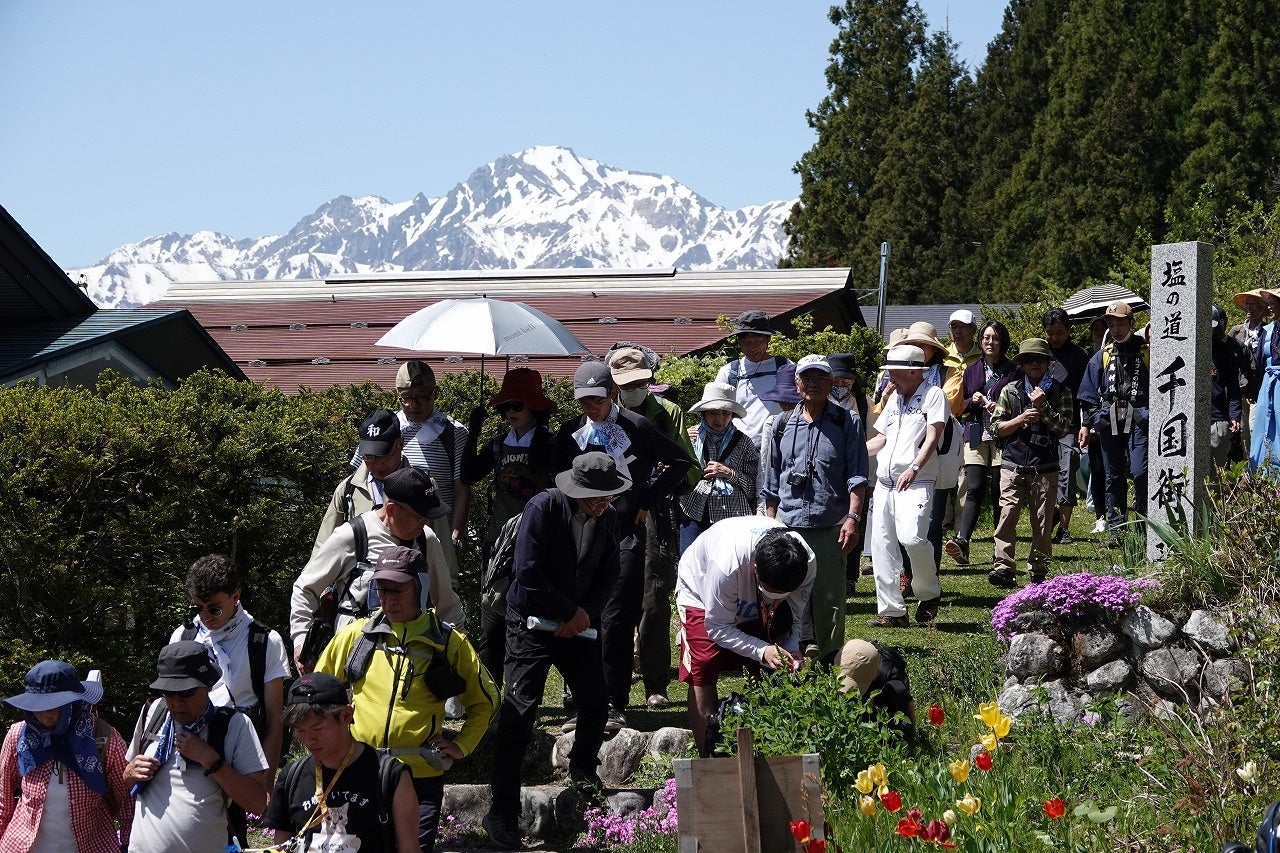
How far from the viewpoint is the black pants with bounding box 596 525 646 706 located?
8094 mm

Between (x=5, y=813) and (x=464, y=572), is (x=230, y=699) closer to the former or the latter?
(x=5, y=813)

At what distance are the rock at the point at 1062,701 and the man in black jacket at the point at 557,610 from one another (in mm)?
2318

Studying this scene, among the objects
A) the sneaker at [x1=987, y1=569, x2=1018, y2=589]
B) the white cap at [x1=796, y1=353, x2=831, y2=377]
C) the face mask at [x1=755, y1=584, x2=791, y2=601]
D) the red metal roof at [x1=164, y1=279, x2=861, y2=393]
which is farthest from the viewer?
the red metal roof at [x1=164, y1=279, x2=861, y2=393]

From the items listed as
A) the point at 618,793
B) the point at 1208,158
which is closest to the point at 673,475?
the point at 618,793

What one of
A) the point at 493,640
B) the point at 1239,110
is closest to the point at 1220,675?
the point at 493,640

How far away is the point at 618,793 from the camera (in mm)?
7105

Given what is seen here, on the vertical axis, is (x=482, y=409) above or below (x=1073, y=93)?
below

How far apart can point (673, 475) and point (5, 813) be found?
4144mm

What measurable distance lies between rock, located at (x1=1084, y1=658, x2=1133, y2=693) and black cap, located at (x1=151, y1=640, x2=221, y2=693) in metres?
4.47

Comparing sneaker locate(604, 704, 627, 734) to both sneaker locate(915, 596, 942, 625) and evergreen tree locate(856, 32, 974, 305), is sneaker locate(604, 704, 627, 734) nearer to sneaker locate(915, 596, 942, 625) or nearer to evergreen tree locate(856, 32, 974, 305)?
sneaker locate(915, 596, 942, 625)

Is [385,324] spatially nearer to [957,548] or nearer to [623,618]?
[957,548]

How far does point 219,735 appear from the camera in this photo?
17.6ft

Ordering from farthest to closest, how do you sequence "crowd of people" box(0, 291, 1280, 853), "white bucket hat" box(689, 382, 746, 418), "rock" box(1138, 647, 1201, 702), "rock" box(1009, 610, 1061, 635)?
1. "white bucket hat" box(689, 382, 746, 418)
2. "rock" box(1009, 610, 1061, 635)
3. "rock" box(1138, 647, 1201, 702)
4. "crowd of people" box(0, 291, 1280, 853)

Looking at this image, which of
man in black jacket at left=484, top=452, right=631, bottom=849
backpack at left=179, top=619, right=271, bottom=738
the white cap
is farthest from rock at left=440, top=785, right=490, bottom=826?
the white cap
